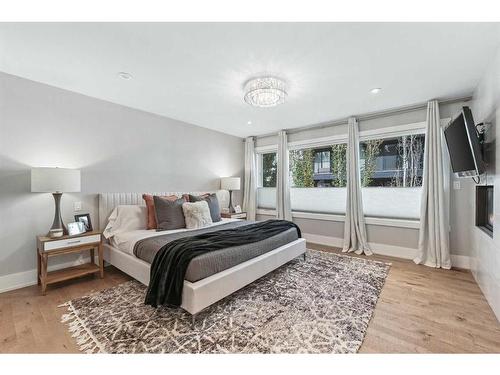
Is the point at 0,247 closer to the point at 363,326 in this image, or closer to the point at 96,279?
the point at 96,279

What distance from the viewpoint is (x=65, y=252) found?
2570mm

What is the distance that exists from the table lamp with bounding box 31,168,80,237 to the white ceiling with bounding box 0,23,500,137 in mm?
1120

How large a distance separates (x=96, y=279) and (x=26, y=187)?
1413 mm

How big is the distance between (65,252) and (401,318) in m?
3.65

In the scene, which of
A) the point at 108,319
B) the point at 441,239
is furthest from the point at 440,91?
the point at 108,319

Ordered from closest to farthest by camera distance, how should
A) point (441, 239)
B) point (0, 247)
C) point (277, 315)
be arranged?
1. point (277, 315)
2. point (0, 247)
3. point (441, 239)

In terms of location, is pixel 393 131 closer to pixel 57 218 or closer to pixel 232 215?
pixel 232 215

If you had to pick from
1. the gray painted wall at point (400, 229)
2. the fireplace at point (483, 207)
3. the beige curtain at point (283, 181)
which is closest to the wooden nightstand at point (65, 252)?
the beige curtain at point (283, 181)

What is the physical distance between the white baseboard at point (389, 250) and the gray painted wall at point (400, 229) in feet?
0.18

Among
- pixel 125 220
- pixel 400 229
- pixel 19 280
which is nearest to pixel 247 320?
pixel 125 220

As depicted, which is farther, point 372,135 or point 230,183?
point 230,183

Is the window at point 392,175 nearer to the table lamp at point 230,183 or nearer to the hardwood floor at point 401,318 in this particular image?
the hardwood floor at point 401,318

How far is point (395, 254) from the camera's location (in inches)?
145

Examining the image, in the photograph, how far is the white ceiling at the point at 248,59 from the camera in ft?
5.86
